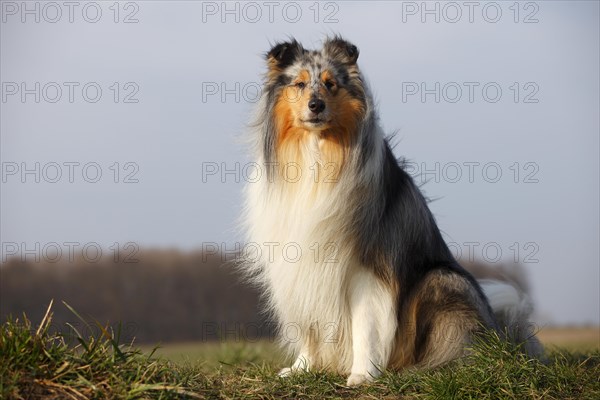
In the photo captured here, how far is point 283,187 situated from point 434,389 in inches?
90.4

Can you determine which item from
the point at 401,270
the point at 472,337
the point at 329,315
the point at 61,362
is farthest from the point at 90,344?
the point at 472,337

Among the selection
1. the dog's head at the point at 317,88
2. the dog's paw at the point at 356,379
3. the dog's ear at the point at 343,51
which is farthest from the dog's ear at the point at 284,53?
the dog's paw at the point at 356,379

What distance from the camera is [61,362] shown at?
5281 millimetres

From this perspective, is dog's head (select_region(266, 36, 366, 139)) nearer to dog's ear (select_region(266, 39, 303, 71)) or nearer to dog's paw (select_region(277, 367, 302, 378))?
dog's ear (select_region(266, 39, 303, 71))

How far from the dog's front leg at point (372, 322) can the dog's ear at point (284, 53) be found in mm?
2059

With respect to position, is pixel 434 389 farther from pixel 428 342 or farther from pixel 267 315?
pixel 267 315

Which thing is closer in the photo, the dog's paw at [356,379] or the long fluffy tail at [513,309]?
the dog's paw at [356,379]

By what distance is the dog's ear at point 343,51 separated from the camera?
23.1ft

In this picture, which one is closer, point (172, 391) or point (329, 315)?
point (172, 391)

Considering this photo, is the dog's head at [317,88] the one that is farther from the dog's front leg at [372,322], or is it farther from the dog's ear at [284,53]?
the dog's front leg at [372,322]

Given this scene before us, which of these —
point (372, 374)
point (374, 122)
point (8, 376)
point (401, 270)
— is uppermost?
point (374, 122)

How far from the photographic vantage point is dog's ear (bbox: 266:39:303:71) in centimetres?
709

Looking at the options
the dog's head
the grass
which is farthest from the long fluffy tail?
the dog's head

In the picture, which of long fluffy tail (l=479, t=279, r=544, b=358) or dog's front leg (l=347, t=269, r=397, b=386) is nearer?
dog's front leg (l=347, t=269, r=397, b=386)
